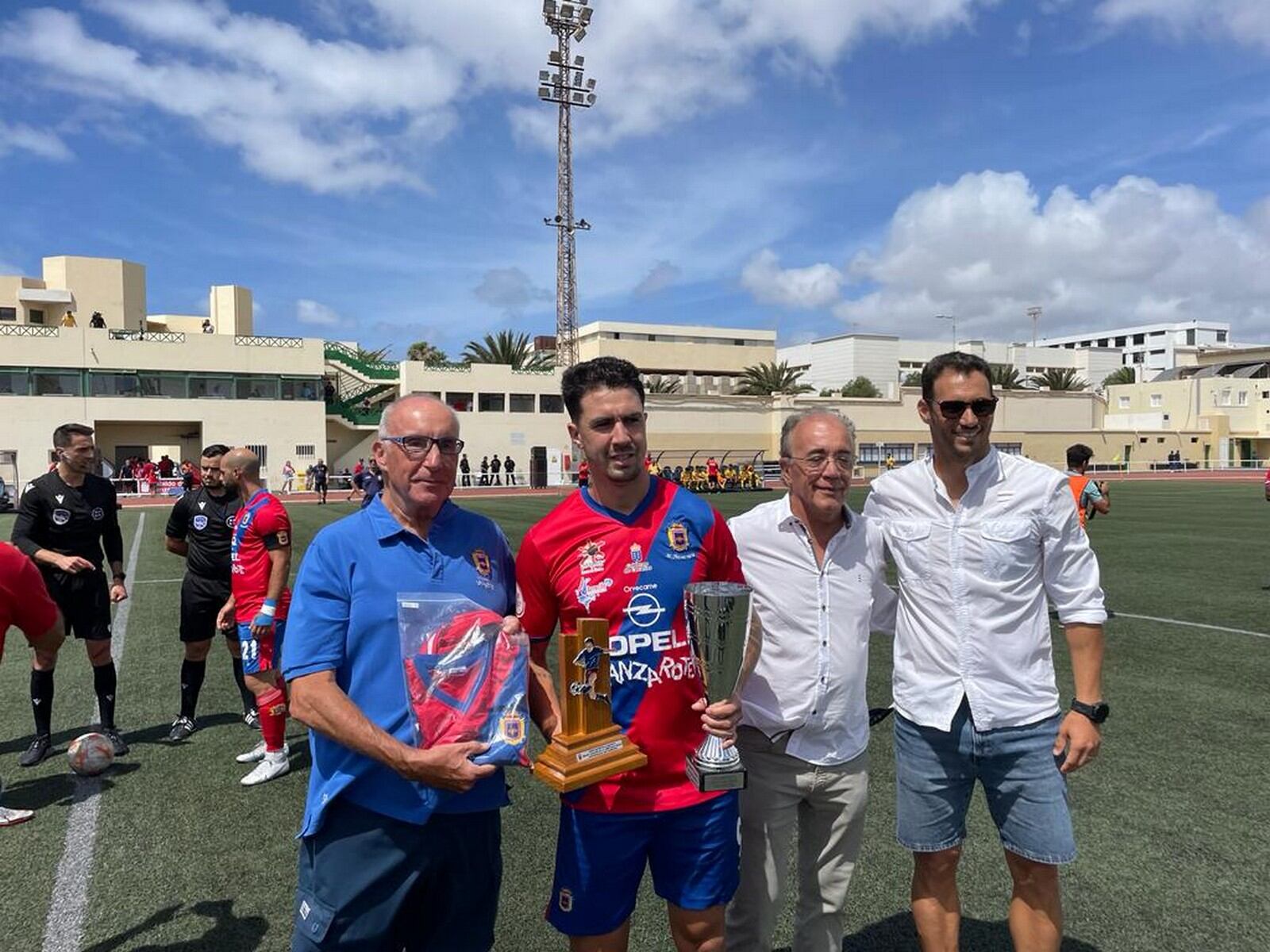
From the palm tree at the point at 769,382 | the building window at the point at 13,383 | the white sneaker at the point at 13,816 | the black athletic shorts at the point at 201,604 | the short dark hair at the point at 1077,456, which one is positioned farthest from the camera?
the palm tree at the point at 769,382

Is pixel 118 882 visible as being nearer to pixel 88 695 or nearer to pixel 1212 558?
pixel 88 695

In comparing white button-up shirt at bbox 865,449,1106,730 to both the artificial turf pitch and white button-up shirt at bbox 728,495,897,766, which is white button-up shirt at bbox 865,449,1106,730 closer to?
white button-up shirt at bbox 728,495,897,766

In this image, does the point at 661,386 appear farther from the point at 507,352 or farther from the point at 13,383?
the point at 13,383

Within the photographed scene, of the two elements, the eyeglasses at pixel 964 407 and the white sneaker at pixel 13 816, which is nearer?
the eyeglasses at pixel 964 407

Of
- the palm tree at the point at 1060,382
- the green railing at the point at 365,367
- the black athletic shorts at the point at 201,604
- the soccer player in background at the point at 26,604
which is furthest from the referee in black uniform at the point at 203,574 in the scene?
the palm tree at the point at 1060,382

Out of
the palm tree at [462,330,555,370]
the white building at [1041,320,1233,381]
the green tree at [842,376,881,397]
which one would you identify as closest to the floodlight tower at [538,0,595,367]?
the palm tree at [462,330,555,370]

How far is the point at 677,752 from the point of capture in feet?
7.44

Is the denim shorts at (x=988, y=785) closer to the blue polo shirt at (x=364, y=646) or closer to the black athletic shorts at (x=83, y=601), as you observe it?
the blue polo shirt at (x=364, y=646)

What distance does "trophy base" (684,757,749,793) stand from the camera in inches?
83.1

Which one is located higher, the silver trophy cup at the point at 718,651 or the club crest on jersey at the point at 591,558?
the club crest on jersey at the point at 591,558

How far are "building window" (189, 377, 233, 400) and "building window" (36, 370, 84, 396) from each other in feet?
15.7

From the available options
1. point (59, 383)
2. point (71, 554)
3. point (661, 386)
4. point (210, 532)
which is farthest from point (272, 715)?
point (661, 386)

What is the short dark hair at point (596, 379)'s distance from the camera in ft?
7.71

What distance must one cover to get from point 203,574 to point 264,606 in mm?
1270
